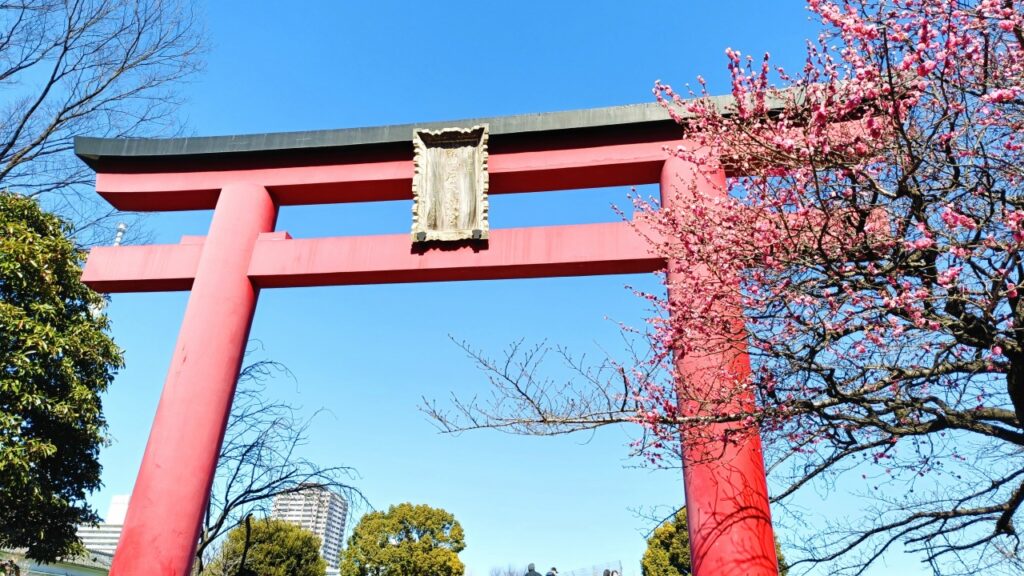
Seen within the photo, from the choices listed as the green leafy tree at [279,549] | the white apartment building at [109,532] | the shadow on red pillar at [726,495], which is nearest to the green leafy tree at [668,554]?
the green leafy tree at [279,549]

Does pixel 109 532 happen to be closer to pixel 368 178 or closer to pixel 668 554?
pixel 668 554

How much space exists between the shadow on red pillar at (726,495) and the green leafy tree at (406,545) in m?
20.3

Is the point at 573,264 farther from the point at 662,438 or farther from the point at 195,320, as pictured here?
the point at 195,320

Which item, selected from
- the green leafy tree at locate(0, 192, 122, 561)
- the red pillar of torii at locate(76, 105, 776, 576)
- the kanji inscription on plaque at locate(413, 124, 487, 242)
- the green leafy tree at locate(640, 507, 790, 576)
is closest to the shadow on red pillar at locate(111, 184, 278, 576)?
the red pillar of torii at locate(76, 105, 776, 576)

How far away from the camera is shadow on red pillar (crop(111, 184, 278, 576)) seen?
17.0ft

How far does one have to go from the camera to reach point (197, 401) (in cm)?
559

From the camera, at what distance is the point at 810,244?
11.5 feet

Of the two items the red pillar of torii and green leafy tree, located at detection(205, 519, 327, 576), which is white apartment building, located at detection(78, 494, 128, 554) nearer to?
green leafy tree, located at detection(205, 519, 327, 576)

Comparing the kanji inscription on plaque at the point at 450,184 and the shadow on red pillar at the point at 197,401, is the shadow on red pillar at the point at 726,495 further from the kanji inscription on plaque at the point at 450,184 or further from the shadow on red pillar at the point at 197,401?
the shadow on red pillar at the point at 197,401

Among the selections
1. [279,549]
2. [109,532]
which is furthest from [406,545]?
[109,532]

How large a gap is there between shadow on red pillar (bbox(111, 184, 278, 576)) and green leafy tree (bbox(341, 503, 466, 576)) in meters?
18.9

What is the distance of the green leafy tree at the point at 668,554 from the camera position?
1848 centimetres

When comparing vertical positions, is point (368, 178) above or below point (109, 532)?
below

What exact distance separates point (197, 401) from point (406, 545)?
1948 cm
